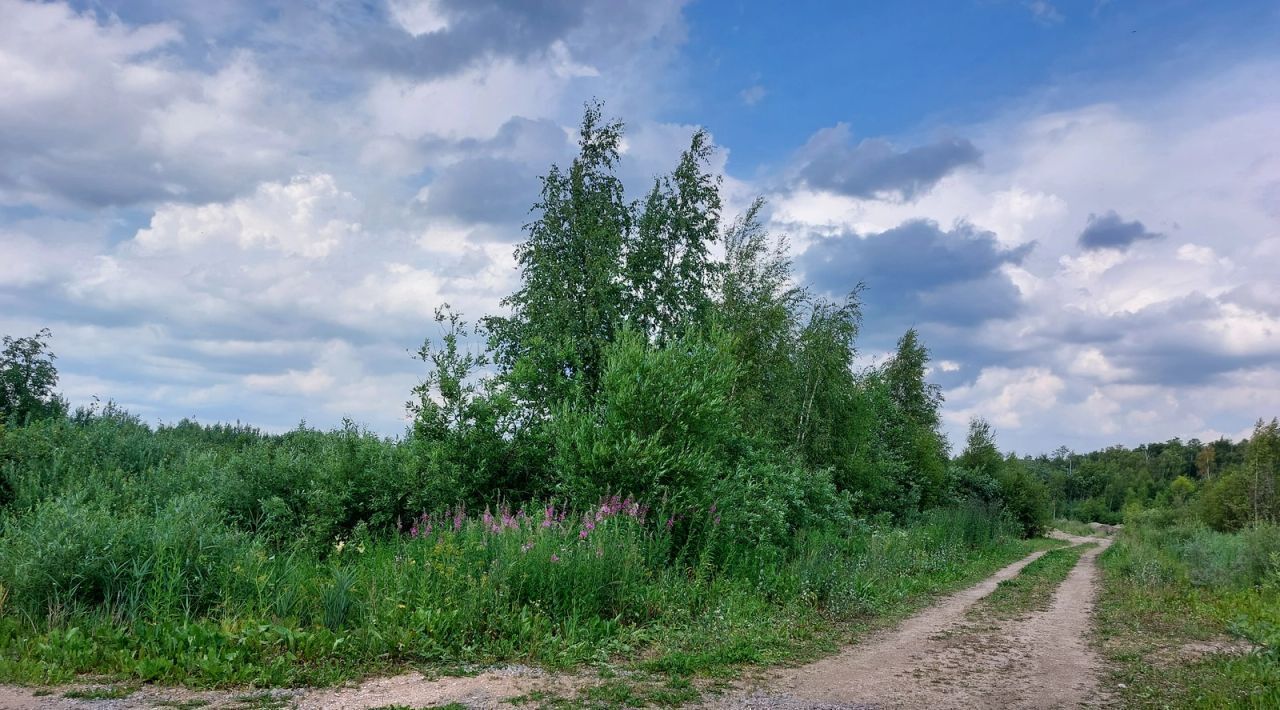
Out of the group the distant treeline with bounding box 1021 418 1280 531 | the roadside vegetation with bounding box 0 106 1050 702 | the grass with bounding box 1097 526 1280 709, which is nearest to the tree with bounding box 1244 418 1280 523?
the distant treeline with bounding box 1021 418 1280 531

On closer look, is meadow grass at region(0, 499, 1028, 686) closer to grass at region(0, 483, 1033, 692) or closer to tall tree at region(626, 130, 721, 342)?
grass at region(0, 483, 1033, 692)

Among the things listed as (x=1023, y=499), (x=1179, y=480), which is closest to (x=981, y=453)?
(x=1023, y=499)

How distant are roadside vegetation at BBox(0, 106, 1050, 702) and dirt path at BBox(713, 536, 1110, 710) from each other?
2.33ft

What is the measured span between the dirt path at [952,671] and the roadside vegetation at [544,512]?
2.33ft

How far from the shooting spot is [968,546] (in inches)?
1006

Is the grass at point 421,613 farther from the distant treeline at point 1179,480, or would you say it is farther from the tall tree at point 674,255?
the distant treeline at point 1179,480

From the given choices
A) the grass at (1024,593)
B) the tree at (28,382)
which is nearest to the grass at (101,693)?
the grass at (1024,593)

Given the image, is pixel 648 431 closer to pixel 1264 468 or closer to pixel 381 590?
pixel 381 590

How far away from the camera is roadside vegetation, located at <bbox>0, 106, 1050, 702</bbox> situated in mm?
7828

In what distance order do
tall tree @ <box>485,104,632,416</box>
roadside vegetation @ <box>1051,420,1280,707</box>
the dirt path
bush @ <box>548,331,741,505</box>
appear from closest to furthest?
the dirt path
roadside vegetation @ <box>1051,420,1280,707</box>
bush @ <box>548,331,741,505</box>
tall tree @ <box>485,104,632,416</box>

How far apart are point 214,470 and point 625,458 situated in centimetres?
1017

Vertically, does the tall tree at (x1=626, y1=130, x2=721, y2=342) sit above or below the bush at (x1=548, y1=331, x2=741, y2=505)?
above

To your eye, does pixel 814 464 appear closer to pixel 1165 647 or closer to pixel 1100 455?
pixel 1165 647

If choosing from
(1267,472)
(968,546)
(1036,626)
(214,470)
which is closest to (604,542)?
(1036,626)
